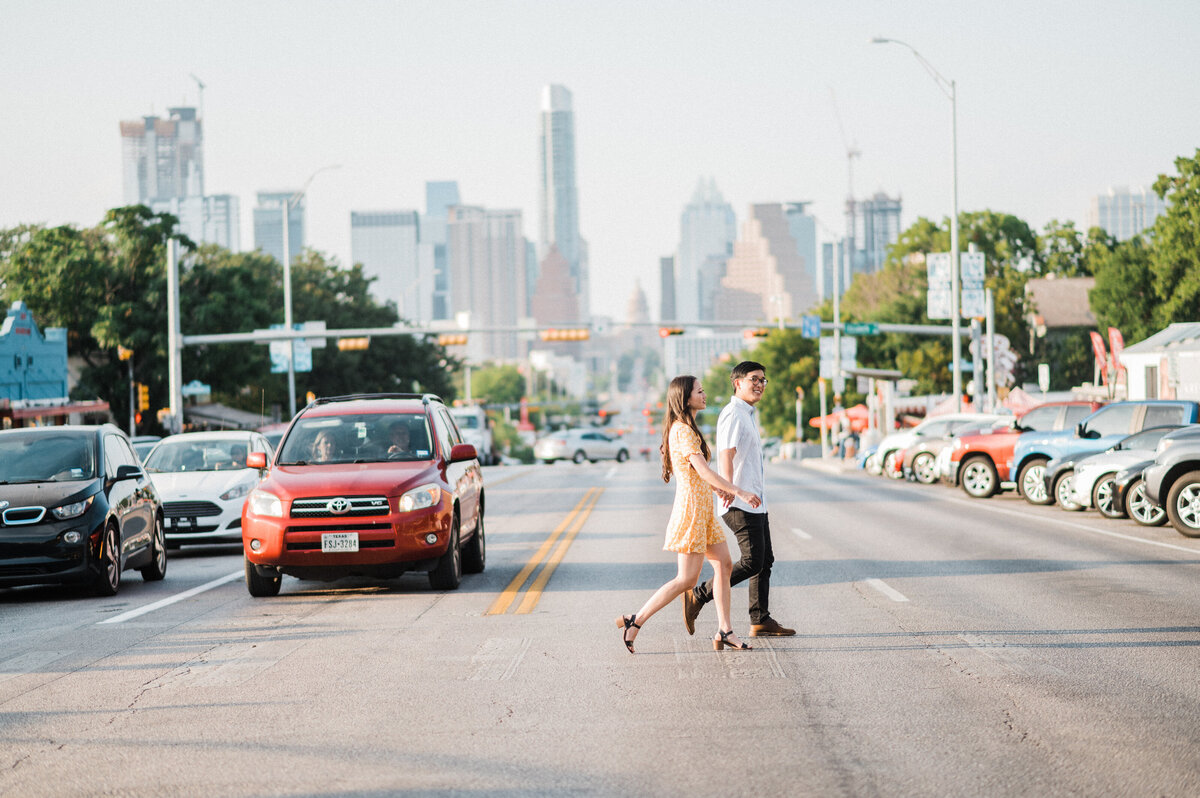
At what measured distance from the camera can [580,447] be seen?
69000 millimetres

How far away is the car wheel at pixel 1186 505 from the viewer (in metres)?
17.6

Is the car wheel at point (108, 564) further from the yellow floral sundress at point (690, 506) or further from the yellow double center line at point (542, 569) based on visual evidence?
the yellow floral sundress at point (690, 506)

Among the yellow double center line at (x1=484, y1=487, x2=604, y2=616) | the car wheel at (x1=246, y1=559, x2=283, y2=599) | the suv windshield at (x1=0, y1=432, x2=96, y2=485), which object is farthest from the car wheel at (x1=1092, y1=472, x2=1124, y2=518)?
the suv windshield at (x1=0, y1=432, x2=96, y2=485)

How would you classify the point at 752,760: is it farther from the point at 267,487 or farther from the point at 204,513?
the point at 204,513

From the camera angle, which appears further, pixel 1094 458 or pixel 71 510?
pixel 1094 458

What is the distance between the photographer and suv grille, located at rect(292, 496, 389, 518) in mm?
12219

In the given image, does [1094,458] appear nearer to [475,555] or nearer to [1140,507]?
Answer: [1140,507]

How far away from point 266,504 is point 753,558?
16.3 ft

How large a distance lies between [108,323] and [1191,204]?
1725 inches

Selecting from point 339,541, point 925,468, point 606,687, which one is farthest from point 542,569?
point 925,468

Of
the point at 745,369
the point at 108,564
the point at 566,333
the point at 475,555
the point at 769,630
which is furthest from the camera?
the point at 566,333

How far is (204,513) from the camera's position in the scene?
1769 cm

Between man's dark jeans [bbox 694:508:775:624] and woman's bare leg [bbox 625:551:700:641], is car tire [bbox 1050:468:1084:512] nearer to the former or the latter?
man's dark jeans [bbox 694:508:775:624]

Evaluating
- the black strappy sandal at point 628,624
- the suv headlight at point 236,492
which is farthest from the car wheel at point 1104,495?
the black strappy sandal at point 628,624
